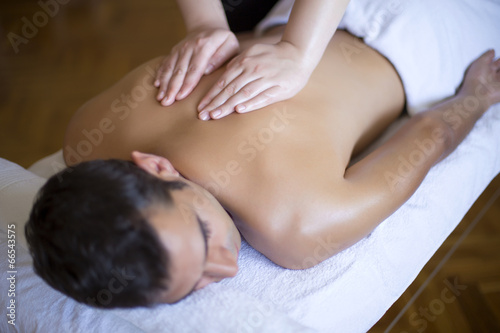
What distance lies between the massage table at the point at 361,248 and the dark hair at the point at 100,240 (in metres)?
0.12

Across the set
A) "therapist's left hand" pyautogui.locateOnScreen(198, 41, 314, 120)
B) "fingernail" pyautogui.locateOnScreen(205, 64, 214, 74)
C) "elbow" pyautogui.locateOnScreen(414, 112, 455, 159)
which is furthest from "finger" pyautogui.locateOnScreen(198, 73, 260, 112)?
"elbow" pyautogui.locateOnScreen(414, 112, 455, 159)

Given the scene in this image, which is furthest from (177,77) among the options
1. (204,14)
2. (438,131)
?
(438,131)

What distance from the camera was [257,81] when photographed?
92 cm

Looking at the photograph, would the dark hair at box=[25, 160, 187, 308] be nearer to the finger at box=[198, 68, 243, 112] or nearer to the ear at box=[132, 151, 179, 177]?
the ear at box=[132, 151, 179, 177]

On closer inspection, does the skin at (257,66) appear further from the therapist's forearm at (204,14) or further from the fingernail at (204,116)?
the therapist's forearm at (204,14)

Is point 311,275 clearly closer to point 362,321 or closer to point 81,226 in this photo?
point 362,321

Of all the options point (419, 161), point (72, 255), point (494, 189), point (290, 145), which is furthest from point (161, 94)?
point (494, 189)

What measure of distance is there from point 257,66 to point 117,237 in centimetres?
47

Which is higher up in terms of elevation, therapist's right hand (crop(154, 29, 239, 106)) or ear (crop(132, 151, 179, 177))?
therapist's right hand (crop(154, 29, 239, 106))

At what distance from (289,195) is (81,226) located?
0.36 m

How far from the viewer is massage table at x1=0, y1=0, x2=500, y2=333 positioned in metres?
Result: 0.77

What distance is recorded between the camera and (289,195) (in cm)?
82

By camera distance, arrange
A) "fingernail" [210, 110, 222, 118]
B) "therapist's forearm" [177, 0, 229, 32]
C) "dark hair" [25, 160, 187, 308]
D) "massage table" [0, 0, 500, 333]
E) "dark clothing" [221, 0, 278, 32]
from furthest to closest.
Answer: "dark clothing" [221, 0, 278, 32]
"therapist's forearm" [177, 0, 229, 32]
"fingernail" [210, 110, 222, 118]
"massage table" [0, 0, 500, 333]
"dark hair" [25, 160, 187, 308]

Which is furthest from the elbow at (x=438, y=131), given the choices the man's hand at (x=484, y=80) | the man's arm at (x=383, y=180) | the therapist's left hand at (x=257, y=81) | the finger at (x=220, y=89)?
the finger at (x=220, y=89)
